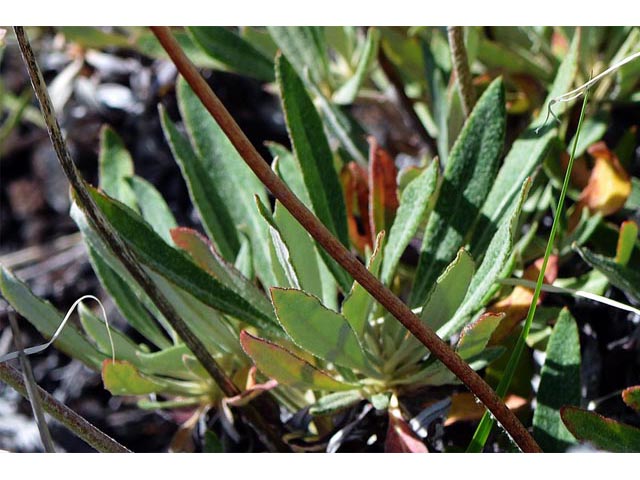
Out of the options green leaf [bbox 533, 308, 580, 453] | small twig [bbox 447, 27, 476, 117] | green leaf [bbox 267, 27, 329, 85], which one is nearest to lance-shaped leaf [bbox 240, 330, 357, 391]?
green leaf [bbox 533, 308, 580, 453]

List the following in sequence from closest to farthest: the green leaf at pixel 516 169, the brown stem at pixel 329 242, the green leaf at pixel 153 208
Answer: the brown stem at pixel 329 242, the green leaf at pixel 516 169, the green leaf at pixel 153 208

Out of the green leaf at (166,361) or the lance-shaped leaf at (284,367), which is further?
the green leaf at (166,361)

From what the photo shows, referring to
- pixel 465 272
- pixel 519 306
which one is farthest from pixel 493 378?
pixel 465 272

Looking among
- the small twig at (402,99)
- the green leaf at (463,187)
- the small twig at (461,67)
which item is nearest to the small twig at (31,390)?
the green leaf at (463,187)

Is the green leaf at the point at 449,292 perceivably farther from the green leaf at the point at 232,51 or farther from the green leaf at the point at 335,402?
the green leaf at the point at 232,51

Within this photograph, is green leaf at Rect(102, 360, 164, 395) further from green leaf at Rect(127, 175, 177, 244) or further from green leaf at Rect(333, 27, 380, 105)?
green leaf at Rect(333, 27, 380, 105)

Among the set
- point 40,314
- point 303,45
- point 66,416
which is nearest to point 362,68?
point 303,45

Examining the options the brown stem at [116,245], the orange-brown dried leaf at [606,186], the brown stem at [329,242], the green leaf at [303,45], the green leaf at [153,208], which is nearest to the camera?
the brown stem at [329,242]
